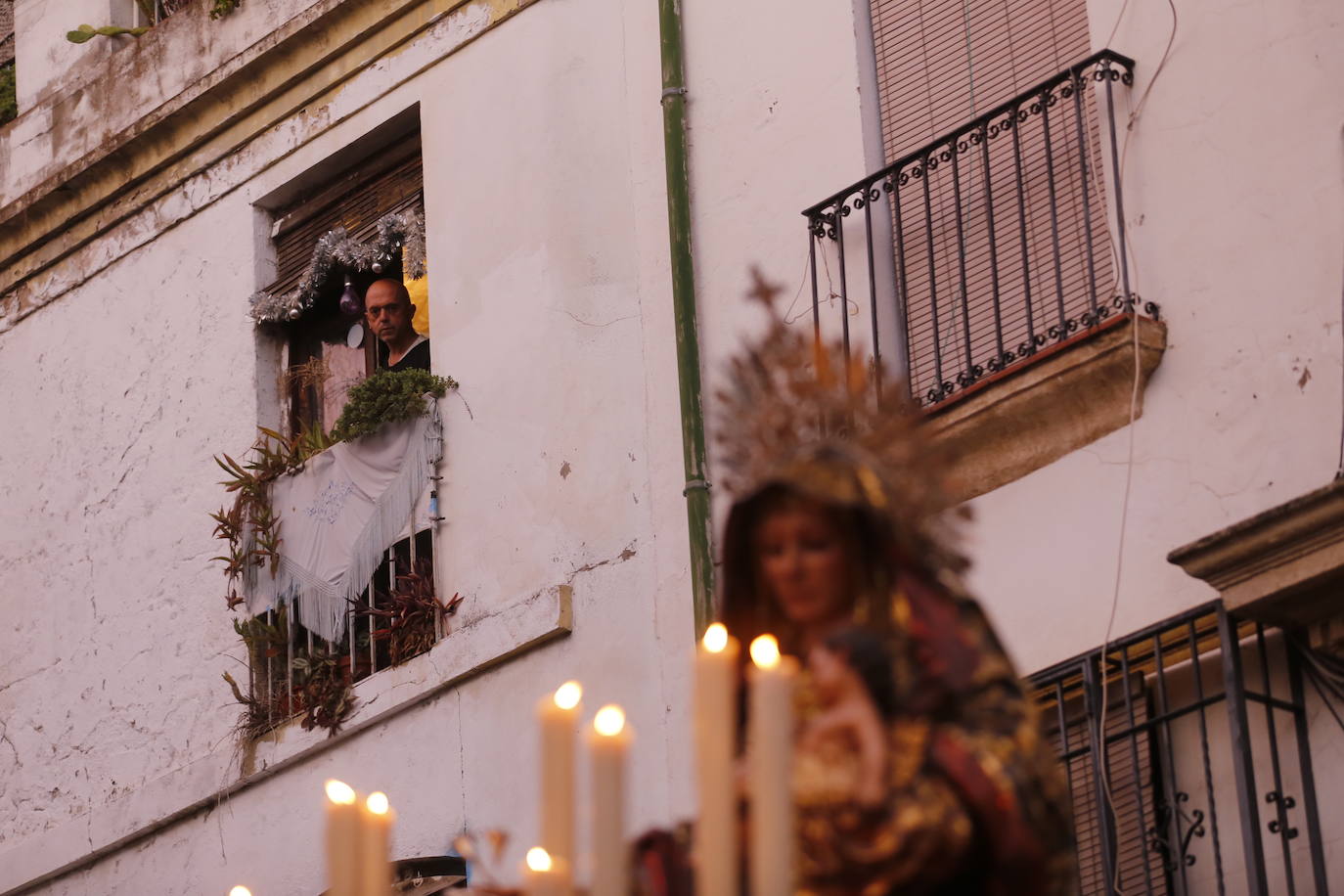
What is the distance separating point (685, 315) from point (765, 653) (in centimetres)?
647

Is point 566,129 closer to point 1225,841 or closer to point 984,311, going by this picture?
point 984,311

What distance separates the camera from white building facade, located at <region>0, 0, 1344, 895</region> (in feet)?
30.4

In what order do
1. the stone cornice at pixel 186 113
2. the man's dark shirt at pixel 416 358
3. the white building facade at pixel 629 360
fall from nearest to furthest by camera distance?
1. the white building facade at pixel 629 360
2. the man's dark shirt at pixel 416 358
3. the stone cornice at pixel 186 113

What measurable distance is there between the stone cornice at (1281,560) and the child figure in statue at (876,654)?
2.96m

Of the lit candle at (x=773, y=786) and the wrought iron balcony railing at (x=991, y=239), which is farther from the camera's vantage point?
the wrought iron balcony railing at (x=991, y=239)

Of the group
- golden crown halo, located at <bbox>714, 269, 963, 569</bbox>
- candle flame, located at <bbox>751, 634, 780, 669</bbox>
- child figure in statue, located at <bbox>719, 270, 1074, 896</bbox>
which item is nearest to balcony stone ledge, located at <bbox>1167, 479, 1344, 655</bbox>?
golden crown halo, located at <bbox>714, 269, 963, 569</bbox>

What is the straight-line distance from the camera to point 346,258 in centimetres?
1319

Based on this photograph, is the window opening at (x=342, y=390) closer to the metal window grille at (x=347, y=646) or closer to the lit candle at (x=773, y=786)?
the metal window grille at (x=347, y=646)

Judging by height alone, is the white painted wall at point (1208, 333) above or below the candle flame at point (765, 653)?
above

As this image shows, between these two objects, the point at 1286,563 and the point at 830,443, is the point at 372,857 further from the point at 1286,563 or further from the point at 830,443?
the point at 1286,563

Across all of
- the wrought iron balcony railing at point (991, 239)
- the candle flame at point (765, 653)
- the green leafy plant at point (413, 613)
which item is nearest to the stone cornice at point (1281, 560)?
the wrought iron balcony railing at point (991, 239)

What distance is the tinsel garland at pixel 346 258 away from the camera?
509 inches

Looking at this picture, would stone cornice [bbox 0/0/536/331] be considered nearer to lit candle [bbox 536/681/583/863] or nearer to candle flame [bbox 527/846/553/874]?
candle flame [bbox 527/846/553/874]

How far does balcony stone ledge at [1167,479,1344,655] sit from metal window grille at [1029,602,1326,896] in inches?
6.0
